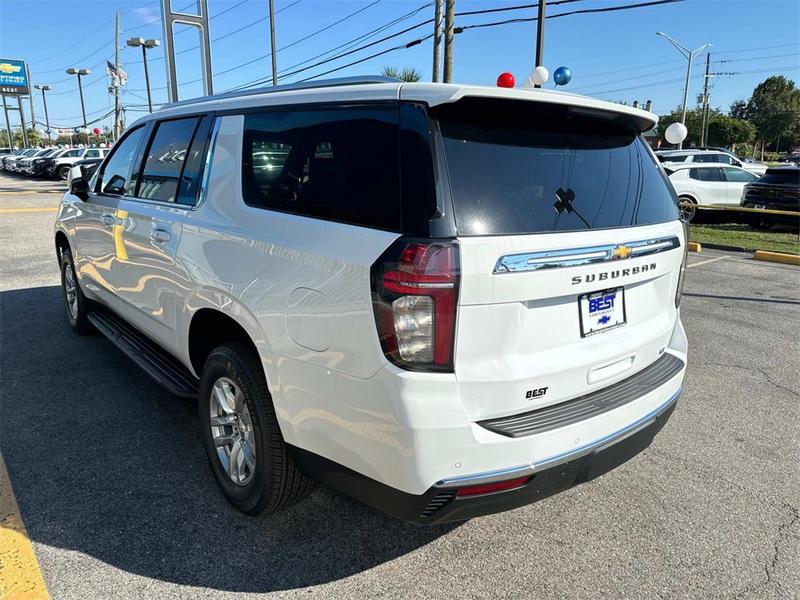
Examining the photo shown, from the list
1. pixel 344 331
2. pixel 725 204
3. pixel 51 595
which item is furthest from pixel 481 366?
pixel 725 204

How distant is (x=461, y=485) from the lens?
2031 mm

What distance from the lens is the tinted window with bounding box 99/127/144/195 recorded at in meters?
4.19

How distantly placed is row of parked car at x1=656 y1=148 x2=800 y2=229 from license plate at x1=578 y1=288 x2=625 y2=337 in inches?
494

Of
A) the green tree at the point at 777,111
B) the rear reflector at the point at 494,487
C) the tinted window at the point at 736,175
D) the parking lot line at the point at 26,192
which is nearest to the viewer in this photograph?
the rear reflector at the point at 494,487

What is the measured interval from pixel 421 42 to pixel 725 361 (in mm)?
20664

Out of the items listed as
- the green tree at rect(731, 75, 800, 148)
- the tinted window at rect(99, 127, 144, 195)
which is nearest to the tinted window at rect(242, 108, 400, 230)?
the tinted window at rect(99, 127, 144, 195)

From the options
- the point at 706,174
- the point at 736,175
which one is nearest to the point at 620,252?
the point at 706,174

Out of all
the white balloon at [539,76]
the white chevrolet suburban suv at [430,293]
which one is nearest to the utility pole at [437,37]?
the white balloon at [539,76]

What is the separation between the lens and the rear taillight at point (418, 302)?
193 centimetres

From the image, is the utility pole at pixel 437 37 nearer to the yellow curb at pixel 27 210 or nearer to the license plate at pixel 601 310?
the yellow curb at pixel 27 210

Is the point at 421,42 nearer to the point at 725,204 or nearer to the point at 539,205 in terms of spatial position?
the point at 725,204

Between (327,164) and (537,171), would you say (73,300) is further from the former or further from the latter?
(537,171)

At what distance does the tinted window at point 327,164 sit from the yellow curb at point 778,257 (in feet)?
32.0

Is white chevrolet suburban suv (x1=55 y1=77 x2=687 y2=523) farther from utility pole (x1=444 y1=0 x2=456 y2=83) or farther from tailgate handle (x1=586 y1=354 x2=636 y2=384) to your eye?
utility pole (x1=444 y1=0 x2=456 y2=83)
